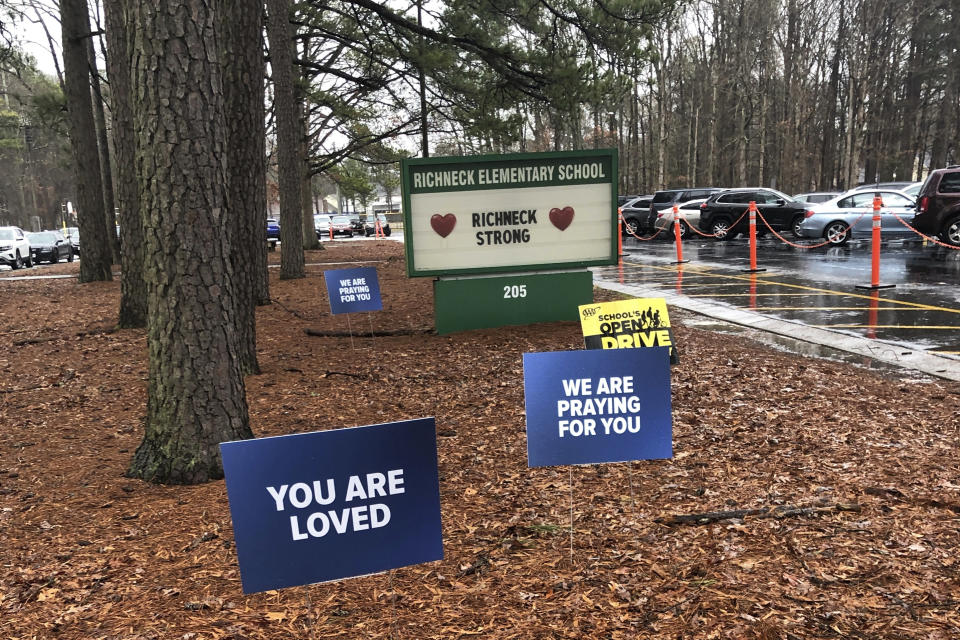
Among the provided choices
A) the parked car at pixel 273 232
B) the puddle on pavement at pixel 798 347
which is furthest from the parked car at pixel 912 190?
the parked car at pixel 273 232

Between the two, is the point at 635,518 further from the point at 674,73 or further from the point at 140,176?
the point at 674,73

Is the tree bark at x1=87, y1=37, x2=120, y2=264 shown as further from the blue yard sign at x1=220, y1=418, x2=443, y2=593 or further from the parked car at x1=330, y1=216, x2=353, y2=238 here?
the parked car at x1=330, y1=216, x2=353, y2=238

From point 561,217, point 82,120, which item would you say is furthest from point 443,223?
point 82,120

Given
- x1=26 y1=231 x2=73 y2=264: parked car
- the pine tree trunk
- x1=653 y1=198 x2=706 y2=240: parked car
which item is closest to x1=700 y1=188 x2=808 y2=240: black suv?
x1=653 y1=198 x2=706 y2=240: parked car

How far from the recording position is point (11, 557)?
11.0 feet

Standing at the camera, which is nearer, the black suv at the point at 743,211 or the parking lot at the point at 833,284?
the parking lot at the point at 833,284

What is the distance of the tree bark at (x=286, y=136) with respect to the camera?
13938 mm

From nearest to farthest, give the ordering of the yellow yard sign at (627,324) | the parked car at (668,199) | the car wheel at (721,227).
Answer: the yellow yard sign at (627,324) → the car wheel at (721,227) → the parked car at (668,199)

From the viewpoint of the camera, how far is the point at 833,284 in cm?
1277

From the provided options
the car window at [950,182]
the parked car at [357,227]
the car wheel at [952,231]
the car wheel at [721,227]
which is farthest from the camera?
the parked car at [357,227]

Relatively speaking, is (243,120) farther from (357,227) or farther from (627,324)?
(357,227)

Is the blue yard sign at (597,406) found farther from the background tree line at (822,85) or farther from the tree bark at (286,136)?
the background tree line at (822,85)

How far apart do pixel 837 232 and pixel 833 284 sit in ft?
29.5

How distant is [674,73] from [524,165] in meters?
48.4
